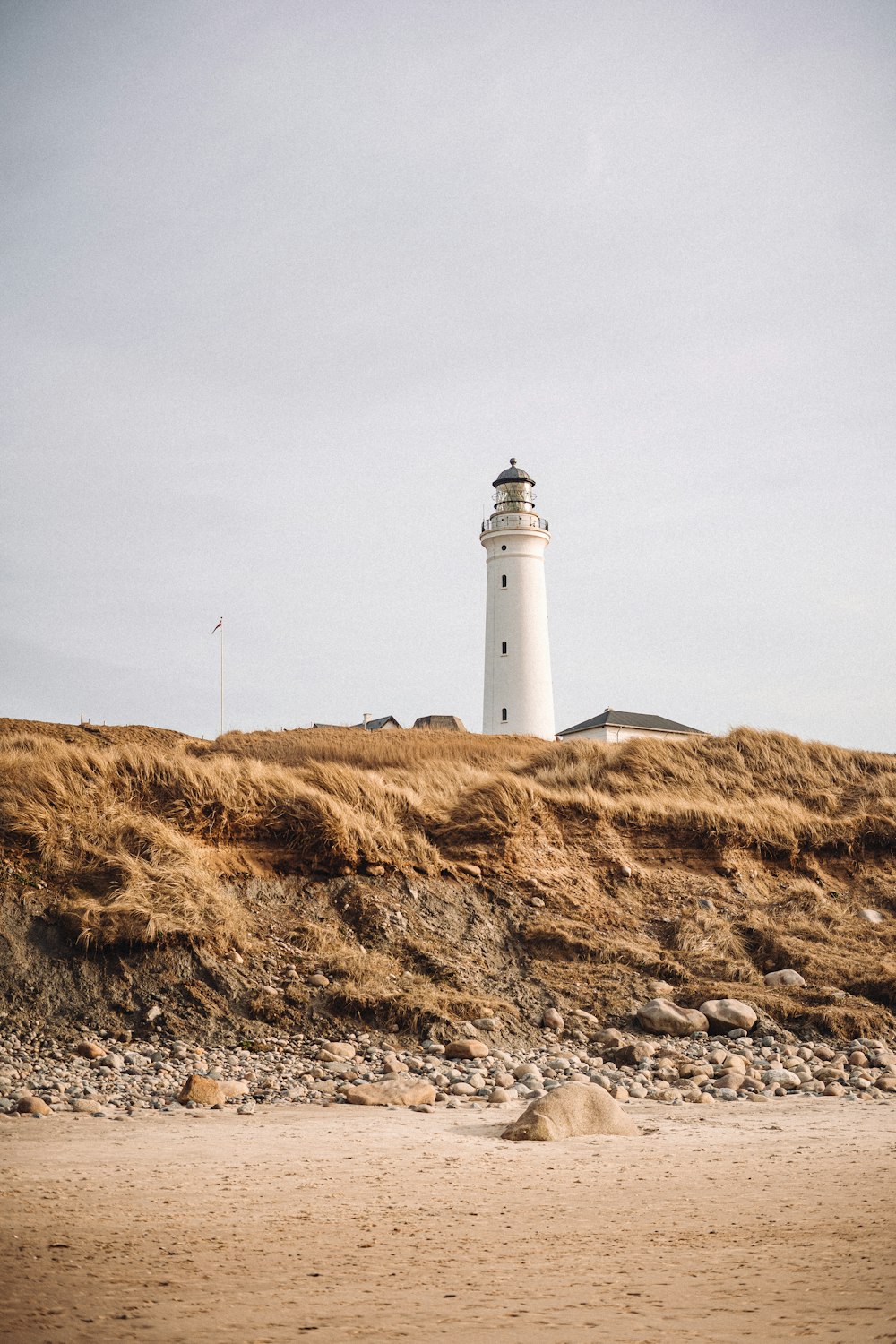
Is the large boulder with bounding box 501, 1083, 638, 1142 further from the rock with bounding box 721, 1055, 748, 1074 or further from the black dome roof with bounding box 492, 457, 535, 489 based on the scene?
the black dome roof with bounding box 492, 457, 535, 489

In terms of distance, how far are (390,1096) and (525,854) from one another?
657cm

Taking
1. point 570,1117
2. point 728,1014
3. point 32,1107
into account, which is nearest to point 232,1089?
point 32,1107

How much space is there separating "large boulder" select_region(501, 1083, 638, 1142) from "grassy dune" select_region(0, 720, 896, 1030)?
422cm

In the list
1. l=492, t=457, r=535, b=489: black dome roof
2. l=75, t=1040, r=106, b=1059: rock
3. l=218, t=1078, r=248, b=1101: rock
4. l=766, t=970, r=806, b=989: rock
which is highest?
l=492, t=457, r=535, b=489: black dome roof

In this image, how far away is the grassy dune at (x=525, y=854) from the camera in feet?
39.8

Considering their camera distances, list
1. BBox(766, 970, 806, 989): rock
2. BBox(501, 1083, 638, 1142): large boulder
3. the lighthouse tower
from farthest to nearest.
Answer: the lighthouse tower
BBox(766, 970, 806, 989): rock
BBox(501, 1083, 638, 1142): large boulder

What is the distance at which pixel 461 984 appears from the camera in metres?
12.2

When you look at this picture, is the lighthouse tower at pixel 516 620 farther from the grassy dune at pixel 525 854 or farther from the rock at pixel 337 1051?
the rock at pixel 337 1051

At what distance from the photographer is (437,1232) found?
16.8ft

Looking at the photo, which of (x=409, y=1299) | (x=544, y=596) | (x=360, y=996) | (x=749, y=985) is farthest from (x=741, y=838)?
(x=544, y=596)

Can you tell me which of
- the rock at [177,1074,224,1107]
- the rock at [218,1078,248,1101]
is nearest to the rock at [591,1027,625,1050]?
the rock at [218,1078,248,1101]

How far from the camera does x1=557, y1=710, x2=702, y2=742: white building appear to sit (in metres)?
45.8

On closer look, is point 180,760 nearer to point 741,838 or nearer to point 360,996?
point 360,996

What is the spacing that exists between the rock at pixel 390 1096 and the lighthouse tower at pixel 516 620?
98.2 feet
